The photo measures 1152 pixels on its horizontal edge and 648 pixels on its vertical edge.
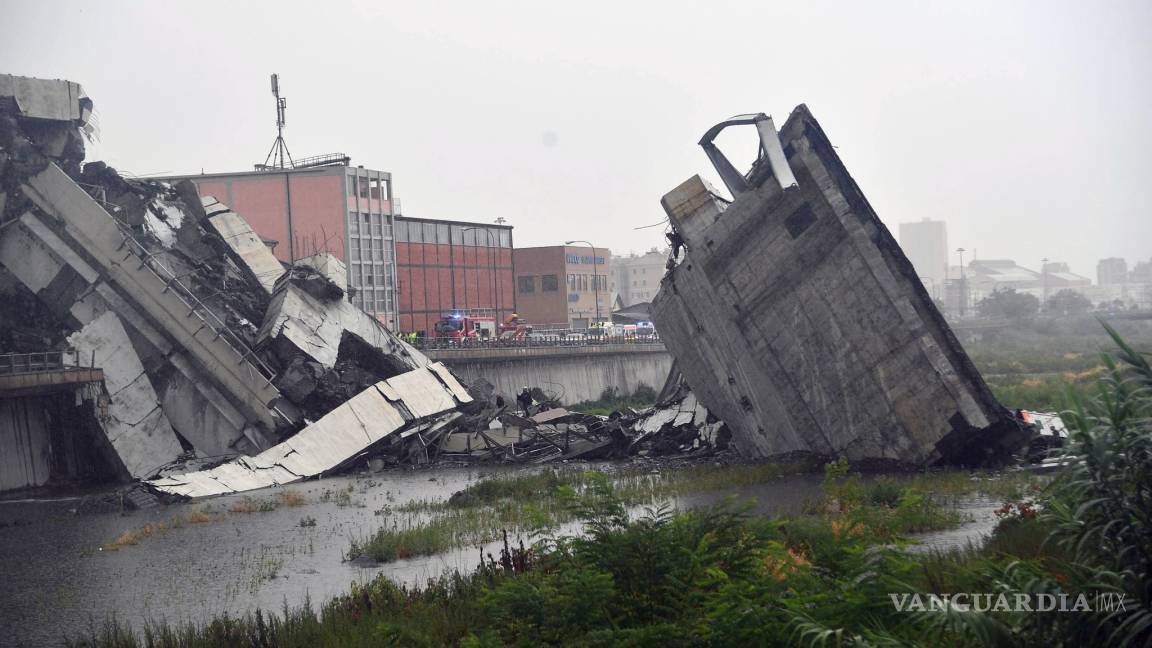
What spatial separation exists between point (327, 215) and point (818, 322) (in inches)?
1385

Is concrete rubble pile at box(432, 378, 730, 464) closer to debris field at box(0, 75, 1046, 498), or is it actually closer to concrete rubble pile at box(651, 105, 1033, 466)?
debris field at box(0, 75, 1046, 498)

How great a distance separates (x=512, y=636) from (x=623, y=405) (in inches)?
1811

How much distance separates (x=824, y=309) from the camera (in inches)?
990

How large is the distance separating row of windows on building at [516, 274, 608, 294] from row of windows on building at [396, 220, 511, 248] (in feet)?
47.7

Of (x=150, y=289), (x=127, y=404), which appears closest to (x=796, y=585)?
(x=127, y=404)

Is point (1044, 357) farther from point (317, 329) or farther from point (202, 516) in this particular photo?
point (202, 516)

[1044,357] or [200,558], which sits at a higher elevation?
[1044,357]

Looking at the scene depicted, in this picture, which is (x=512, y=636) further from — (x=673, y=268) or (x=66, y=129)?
(x=66, y=129)

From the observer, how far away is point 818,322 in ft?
82.9

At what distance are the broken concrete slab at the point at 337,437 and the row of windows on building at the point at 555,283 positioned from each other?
4984cm

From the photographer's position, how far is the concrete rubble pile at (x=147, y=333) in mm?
29562

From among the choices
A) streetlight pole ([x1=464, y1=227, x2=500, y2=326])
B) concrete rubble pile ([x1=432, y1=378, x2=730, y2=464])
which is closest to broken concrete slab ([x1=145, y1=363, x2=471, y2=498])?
concrete rubble pile ([x1=432, y1=378, x2=730, y2=464])

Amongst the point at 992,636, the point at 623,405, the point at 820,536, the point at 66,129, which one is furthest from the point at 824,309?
the point at 623,405

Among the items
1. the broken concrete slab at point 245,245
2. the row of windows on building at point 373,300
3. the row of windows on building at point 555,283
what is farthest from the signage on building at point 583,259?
the broken concrete slab at point 245,245
